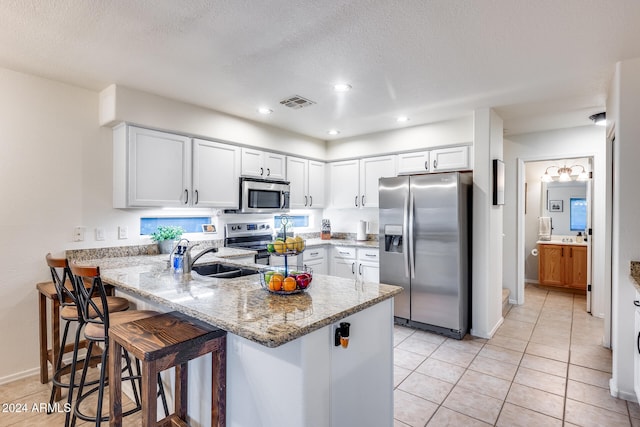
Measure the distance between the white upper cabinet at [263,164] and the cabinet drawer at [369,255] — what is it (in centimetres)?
148

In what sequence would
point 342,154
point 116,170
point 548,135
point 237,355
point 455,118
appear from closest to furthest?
point 237,355 < point 116,170 < point 455,118 < point 548,135 < point 342,154

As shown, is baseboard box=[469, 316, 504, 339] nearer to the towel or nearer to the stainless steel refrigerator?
the stainless steel refrigerator

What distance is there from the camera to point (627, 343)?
2.36 m

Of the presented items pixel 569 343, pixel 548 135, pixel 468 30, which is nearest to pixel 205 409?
pixel 468 30

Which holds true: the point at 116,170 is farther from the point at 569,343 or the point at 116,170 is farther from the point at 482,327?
the point at 569,343

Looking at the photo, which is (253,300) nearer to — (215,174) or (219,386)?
(219,386)

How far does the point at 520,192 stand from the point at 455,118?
1.70 metres

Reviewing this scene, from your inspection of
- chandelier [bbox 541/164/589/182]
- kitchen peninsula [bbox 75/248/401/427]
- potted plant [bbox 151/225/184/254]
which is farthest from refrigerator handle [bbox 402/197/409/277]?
chandelier [bbox 541/164/589/182]

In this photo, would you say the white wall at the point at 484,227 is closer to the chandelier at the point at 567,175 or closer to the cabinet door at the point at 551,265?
the cabinet door at the point at 551,265

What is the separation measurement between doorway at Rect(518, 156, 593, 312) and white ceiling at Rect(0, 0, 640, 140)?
2721mm

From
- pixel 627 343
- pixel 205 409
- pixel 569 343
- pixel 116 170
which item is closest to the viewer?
pixel 205 409

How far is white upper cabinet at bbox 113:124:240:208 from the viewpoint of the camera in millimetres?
2961

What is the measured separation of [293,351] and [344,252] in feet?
10.8

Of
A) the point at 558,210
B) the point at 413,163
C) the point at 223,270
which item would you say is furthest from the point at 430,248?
the point at 558,210
